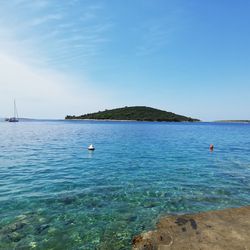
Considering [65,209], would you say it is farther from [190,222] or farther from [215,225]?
[215,225]

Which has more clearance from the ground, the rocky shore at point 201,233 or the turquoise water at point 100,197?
the rocky shore at point 201,233

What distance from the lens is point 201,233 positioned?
8609mm

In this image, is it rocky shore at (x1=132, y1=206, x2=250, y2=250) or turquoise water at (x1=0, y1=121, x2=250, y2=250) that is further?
turquoise water at (x1=0, y1=121, x2=250, y2=250)

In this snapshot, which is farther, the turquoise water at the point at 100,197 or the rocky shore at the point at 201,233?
the turquoise water at the point at 100,197

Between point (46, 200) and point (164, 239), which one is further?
point (46, 200)

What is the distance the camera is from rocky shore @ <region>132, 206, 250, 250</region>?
779cm

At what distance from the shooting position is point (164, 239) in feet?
27.4

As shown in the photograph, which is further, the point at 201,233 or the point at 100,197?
the point at 100,197

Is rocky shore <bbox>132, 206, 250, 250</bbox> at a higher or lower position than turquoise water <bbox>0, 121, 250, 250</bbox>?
higher

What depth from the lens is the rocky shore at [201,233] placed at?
25.6 ft

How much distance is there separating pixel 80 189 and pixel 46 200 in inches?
105

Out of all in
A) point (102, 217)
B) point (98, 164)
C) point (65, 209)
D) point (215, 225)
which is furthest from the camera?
point (98, 164)

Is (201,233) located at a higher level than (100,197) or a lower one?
higher

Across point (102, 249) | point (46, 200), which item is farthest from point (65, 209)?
point (102, 249)
